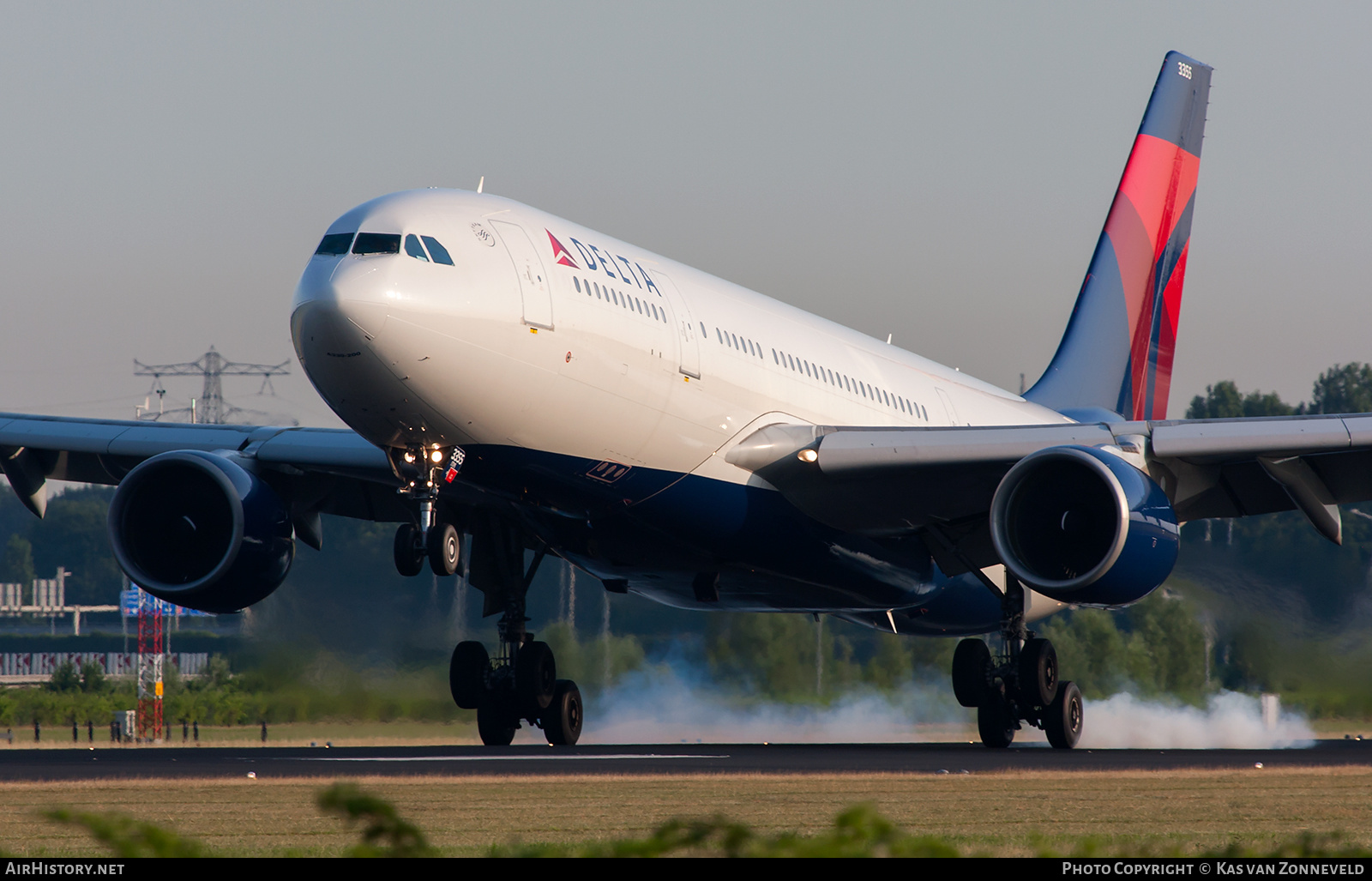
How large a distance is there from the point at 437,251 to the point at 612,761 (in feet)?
19.7

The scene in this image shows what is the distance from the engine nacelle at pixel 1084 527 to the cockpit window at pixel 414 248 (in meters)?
7.14

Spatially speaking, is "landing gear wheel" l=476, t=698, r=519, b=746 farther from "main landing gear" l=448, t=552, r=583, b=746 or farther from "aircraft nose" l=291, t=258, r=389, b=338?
"aircraft nose" l=291, t=258, r=389, b=338

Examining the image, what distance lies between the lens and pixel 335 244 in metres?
16.4

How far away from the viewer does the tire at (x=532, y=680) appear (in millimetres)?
22812

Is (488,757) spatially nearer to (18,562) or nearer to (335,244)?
(335,244)

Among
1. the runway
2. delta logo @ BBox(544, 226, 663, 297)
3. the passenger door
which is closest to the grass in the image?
the runway

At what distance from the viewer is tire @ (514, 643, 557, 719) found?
74.8ft

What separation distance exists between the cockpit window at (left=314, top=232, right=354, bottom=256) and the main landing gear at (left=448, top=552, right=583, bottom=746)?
7.32 m

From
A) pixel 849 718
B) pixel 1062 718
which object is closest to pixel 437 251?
pixel 1062 718

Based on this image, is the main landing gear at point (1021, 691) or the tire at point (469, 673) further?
the tire at point (469, 673)

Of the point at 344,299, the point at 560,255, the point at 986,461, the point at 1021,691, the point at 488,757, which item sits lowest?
the point at 488,757

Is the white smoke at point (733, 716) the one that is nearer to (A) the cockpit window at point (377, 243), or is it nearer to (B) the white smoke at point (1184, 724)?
(B) the white smoke at point (1184, 724)

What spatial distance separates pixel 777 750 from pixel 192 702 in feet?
55.4

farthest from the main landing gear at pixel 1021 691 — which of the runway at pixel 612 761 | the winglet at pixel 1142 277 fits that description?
the winglet at pixel 1142 277
